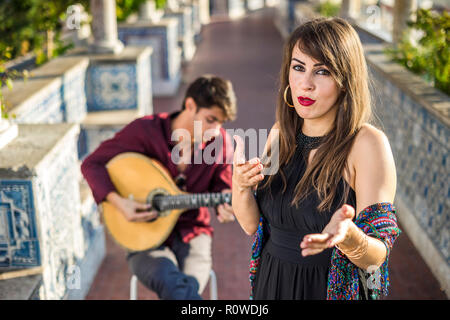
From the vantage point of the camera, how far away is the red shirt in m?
3.00

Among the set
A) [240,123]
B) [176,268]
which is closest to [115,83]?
[240,123]

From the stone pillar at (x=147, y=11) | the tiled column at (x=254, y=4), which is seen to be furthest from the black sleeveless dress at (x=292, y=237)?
the tiled column at (x=254, y=4)

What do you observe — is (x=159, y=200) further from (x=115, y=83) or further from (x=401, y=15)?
(x=401, y=15)

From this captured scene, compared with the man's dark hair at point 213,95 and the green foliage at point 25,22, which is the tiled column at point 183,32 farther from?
the man's dark hair at point 213,95

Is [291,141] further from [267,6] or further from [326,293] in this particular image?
[267,6]

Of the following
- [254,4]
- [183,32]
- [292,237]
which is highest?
[292,237]

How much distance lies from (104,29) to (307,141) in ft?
16.0

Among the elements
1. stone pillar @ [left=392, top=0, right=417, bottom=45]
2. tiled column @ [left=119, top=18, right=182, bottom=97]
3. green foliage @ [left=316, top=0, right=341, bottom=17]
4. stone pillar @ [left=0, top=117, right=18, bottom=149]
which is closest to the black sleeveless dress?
stone pillar @ [left=0, top=117, right=18, bottom=149]

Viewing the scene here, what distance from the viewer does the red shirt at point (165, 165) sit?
3.00 meters

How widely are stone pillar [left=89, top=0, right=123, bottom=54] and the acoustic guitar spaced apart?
338 centimetres

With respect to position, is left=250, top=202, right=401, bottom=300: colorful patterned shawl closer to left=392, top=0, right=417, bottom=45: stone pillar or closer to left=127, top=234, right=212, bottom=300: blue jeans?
left=127, top=234, right=212, bottom=300: blue jeans

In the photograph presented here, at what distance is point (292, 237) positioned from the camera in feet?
6.22

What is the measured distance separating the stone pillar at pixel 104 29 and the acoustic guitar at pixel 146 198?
11.1ft
